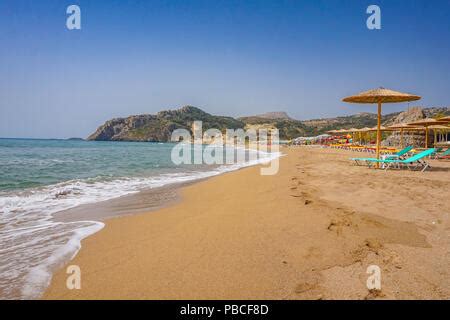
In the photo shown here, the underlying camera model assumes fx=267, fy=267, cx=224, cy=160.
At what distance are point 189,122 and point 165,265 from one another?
10860 centimetres

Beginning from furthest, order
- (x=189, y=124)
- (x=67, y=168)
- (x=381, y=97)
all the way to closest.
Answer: (x=189, y=124)
(x=67, y=168)
(x=381, y=97)

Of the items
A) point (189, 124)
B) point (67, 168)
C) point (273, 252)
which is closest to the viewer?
point (273, 252)

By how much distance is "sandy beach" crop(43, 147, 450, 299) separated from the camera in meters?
2.22

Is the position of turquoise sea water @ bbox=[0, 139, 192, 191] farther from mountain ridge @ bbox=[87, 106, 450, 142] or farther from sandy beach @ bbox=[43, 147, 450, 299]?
mountain ridge @ bbox=[87, 106, 450, 142]

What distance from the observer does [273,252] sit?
2895mm

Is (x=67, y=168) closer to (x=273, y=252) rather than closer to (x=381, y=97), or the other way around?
(x=273, y=252)

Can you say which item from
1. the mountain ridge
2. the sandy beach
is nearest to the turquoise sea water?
the sandy beach

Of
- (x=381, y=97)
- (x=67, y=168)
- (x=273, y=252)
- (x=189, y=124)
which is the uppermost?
(x=189, y=124)

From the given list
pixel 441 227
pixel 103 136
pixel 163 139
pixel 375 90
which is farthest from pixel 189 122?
pixel 441 227

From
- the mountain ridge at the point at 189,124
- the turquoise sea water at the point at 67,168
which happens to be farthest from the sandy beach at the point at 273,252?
the mountain ridge at the point at 189,124

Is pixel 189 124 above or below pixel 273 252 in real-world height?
above

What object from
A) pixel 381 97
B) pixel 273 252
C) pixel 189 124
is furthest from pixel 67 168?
pixel 189 124

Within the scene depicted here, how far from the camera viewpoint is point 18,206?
572 centimetres
